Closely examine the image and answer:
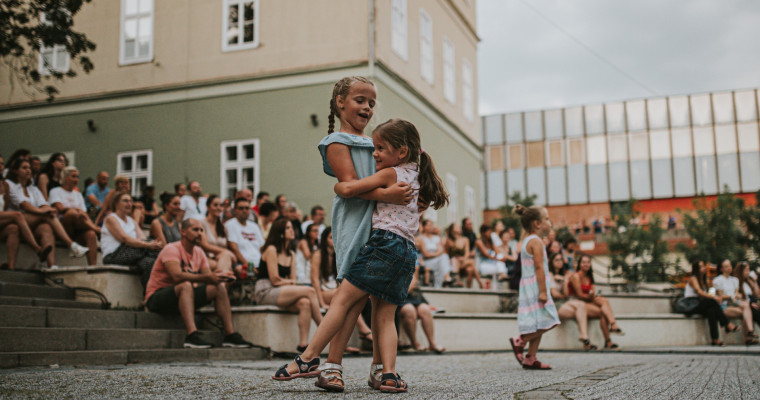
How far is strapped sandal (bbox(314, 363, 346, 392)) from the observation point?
15.0 ft

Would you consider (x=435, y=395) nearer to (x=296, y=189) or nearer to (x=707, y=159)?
(x=296, y=189)

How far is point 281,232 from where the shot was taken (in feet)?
35.6

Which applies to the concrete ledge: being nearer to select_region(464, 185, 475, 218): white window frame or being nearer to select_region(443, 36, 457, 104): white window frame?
select_region(443, 36, 457, 104): white window frame

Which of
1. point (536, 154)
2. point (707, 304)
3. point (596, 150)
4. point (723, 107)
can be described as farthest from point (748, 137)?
point (707, 304)

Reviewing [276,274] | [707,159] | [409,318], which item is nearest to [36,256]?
[276,274]

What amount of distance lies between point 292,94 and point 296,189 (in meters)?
2.39

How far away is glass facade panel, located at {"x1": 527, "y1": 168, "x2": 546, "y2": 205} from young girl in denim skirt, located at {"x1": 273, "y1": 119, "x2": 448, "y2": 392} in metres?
50.6

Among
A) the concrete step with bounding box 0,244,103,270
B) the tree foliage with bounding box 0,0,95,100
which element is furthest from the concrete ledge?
the tree foliage with bounding box 0,0,95,100

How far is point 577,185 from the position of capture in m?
53.5

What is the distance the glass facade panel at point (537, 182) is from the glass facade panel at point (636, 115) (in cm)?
646

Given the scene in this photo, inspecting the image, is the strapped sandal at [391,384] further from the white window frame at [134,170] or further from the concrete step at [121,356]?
the white window frame at [134,170]

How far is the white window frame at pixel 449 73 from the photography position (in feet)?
82.4

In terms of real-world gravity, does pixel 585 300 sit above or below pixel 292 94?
below

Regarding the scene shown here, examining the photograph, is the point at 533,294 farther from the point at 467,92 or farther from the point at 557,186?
the point at 557,186
